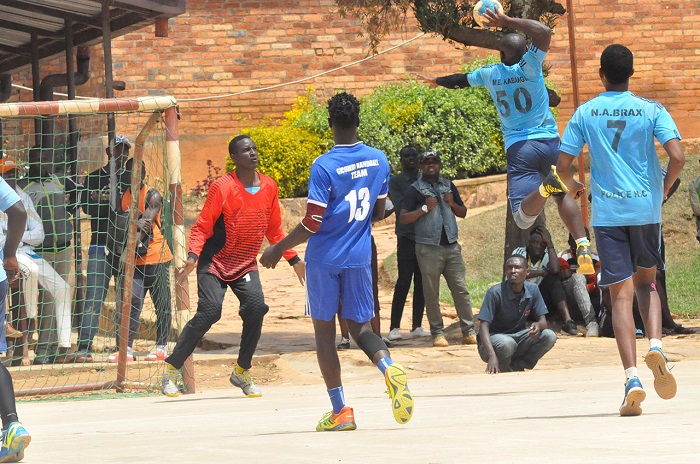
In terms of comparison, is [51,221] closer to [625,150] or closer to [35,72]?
[35,72]

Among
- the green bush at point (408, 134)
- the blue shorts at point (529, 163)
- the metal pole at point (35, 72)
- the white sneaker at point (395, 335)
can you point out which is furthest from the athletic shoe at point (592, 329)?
the green bush at point (408, 134)

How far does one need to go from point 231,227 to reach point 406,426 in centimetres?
325

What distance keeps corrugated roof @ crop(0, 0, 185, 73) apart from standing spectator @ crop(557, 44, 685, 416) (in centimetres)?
676

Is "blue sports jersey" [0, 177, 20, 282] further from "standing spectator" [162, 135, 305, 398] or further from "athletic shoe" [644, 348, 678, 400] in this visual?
"athletic shoe" [644, 348, 678, 400]

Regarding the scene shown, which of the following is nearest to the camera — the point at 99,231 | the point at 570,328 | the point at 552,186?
the point at 552,186

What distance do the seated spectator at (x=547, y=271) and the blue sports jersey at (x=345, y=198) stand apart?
21.1 feet

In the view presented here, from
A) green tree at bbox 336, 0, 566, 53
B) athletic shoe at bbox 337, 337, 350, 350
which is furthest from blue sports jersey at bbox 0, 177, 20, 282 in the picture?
green tree at bbox 336, 0, 566, 53

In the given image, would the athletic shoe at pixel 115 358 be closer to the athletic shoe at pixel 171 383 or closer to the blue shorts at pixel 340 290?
the athletic shoe at pixel 171 383

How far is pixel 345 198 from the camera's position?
708 cm

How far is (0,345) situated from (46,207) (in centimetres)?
560

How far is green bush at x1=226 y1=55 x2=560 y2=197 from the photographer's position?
20797 millimetres

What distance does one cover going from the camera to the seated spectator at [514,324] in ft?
36.3

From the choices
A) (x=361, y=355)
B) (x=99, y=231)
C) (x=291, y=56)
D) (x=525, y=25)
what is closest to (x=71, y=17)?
(x=99, y=231)

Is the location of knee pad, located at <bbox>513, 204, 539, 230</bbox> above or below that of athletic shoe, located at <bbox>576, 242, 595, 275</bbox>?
above
